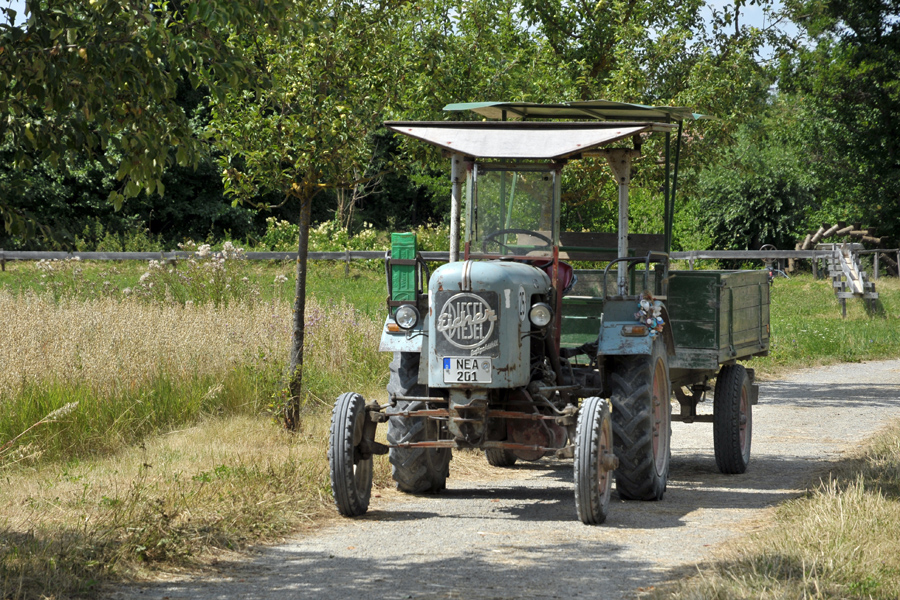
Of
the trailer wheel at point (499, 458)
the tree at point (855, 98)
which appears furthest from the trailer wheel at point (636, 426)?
the tree at point (855, 98)

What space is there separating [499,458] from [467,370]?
112 inches

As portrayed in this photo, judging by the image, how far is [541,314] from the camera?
24.2 ft

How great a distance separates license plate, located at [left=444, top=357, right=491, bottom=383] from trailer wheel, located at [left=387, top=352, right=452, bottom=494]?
0.65m

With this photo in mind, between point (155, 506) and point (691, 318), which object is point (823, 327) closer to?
point (691, 318)

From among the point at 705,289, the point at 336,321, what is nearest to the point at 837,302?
the point at 336,321

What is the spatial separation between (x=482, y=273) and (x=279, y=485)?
6.79 feet

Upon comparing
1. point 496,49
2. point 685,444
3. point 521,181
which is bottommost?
point 685,444

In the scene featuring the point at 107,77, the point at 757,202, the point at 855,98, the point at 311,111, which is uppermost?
the point at 855,98

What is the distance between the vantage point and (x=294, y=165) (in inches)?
396

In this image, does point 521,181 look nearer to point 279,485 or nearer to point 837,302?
point 279,485

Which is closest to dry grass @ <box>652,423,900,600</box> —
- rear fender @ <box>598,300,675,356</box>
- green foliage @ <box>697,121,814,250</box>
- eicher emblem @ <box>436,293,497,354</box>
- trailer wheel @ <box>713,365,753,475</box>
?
rear fender @ <box>598,300,675,356</box>

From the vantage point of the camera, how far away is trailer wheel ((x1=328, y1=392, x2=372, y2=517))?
7207 millimetres

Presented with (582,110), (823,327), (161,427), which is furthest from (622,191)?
(823,327)

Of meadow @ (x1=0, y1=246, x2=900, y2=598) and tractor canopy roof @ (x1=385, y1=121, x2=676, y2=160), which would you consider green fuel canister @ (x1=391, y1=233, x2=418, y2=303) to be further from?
meadow @ (x1=0, y1=246, x2=900, y2=598)
